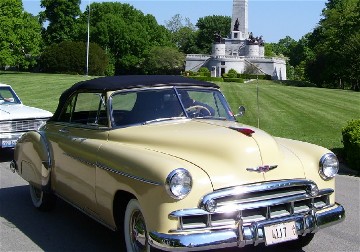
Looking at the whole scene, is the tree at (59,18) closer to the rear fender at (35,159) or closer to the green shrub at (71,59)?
the green shrub at (71,59)

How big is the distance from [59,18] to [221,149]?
89.9 metres

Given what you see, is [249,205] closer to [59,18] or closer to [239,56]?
[59,18]

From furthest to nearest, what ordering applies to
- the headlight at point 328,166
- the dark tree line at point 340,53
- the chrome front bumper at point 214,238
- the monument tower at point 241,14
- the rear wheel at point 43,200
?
the monument tower at point 241,14
the dark tree line at point 340,53
the rear wheel at point 43,200
the headlight at point 328,166
the chrome front bumper at point 214,238

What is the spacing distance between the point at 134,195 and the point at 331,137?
10.9 metres

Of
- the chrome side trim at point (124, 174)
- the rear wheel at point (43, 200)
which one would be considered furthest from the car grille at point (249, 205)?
the rear wheel at point (43, 200)

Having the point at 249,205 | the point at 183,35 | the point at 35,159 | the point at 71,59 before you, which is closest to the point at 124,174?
the point at 249,205

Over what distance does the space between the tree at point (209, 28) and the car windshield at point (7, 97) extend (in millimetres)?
118234

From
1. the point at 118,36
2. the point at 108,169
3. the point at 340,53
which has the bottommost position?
the point at 108,169

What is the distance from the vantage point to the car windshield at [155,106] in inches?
223

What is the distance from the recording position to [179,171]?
428 centimetres

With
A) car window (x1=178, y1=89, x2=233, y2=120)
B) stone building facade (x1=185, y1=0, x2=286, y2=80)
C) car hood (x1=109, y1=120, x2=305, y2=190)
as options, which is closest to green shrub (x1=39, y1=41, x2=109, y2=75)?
stone building facade (x1=185, y1=0, x2=286, y2=80)

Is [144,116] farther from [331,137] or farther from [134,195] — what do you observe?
[331,137]

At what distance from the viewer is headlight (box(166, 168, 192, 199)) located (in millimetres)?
4211

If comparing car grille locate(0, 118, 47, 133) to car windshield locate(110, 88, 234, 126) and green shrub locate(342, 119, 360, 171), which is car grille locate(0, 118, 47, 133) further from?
green shrub locate(342, 119, 360, 171)
